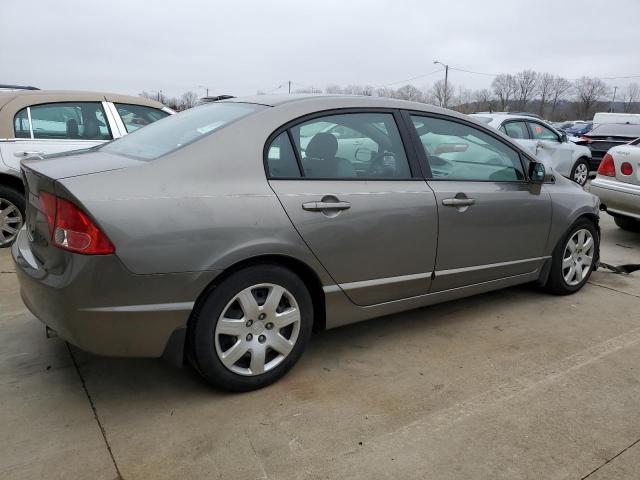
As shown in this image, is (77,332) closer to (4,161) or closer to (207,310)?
(207,310)

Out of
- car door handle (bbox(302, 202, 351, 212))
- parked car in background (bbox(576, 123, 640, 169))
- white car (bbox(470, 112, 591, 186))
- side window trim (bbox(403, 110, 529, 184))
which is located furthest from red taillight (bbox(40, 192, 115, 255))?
parked car in background (bbox(576, 123, 640, 169))

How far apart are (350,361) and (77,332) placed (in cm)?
152

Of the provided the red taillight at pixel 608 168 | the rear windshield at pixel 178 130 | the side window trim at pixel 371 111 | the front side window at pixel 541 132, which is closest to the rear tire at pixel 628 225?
the red taillight at pixel 608 168

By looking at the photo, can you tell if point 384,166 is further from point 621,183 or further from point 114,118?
point 621,183

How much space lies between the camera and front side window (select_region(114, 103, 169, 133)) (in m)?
5.58

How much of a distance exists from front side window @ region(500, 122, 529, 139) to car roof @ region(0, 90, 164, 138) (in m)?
6.10

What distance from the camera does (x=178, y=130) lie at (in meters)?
2.98

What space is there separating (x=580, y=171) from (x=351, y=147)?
949 centimetres

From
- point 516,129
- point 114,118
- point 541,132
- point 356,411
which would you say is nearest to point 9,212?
point 114,118

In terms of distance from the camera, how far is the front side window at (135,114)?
5582 mm

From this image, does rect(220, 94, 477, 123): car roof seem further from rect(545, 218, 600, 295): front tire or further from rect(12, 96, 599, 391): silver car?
rect(545, 218, 600, 295): front tire

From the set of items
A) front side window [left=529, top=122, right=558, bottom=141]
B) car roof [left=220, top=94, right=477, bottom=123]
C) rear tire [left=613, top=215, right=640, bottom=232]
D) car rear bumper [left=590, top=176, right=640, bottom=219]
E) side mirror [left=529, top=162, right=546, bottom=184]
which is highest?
car roof [left=220, top=94, right=477, bottom=123]

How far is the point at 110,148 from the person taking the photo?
3.04 meters

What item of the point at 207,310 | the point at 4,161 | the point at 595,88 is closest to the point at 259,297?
the point at 207,310
